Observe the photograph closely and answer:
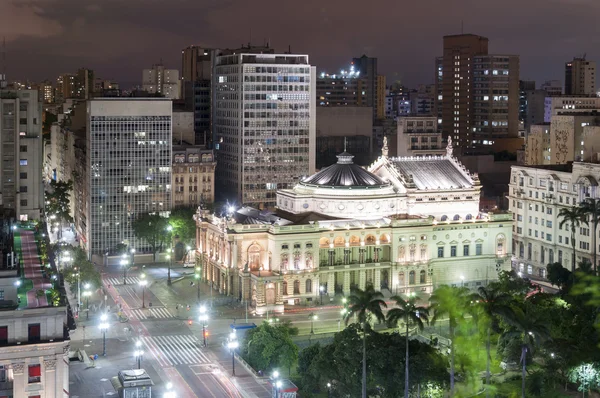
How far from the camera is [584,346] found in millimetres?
120750

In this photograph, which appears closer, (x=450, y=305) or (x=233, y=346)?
(x=450, y=305)

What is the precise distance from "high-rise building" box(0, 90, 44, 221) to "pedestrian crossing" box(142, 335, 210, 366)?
35.0 metres

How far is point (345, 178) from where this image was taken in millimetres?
195250

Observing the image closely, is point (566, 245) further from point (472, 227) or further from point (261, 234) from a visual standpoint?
point (261, 234)

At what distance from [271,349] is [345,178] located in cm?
7249

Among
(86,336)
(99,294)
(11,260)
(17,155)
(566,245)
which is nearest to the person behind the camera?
(11,260)

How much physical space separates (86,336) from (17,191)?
32611 millimetres

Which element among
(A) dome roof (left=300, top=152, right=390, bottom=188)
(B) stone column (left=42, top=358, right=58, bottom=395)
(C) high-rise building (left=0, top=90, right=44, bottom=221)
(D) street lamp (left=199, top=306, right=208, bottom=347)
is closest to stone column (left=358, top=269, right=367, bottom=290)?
(A) dome roof (left=300, top=152, right=390, bottom=188)

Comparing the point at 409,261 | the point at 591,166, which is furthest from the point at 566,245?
the point at 409,261

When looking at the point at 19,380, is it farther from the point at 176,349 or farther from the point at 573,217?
the point at 573,217

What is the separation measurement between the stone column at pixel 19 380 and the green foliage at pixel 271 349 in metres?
42.5

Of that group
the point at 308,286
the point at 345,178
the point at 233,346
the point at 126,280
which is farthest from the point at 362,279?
the point at 233,346

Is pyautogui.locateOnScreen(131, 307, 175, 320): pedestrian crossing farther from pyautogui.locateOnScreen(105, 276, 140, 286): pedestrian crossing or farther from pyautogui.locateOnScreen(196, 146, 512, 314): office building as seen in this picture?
pyautogui.locateOnScreen(105, 276, 140, 286): pedestrian crossing

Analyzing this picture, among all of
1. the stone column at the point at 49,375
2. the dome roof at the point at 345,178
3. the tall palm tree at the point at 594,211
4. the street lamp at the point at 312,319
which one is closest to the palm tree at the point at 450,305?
the street lamp at the point at 312,319
